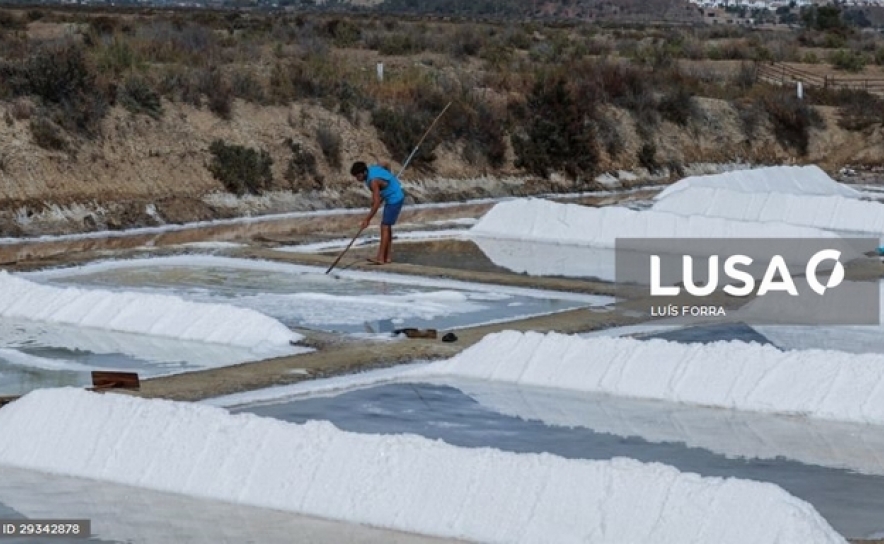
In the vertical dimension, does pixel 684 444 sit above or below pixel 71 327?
above

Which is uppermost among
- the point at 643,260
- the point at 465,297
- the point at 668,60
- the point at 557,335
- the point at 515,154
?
the point at 557,335

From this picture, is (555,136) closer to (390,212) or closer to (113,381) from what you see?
(390,212)

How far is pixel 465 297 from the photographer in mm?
17859

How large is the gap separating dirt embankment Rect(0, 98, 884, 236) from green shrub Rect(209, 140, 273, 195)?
14 centimetres

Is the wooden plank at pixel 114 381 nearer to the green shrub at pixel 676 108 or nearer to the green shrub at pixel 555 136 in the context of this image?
the green shrub at pixel 555 136

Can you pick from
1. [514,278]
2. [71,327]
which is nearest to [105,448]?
[71,327]

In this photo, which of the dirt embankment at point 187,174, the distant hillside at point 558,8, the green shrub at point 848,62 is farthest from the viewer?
the distant hillside at point 558,8

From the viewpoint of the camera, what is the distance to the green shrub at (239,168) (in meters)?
28.5

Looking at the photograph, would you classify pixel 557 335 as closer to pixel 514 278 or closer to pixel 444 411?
pixel 444 411

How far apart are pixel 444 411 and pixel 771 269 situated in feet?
24.6

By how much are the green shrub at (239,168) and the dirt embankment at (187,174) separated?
0.46 feet


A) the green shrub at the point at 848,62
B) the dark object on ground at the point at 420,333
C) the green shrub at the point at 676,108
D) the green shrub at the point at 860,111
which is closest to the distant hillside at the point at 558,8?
the green shrub at the point at 848,62

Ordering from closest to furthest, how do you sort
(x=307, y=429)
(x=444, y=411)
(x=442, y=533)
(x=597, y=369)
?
1. (x=442, y=533)
2. (x=307, y=429)
3. (x=444, y=411)
4. (x=597, y=369)

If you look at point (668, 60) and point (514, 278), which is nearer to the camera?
point (514, 278)
